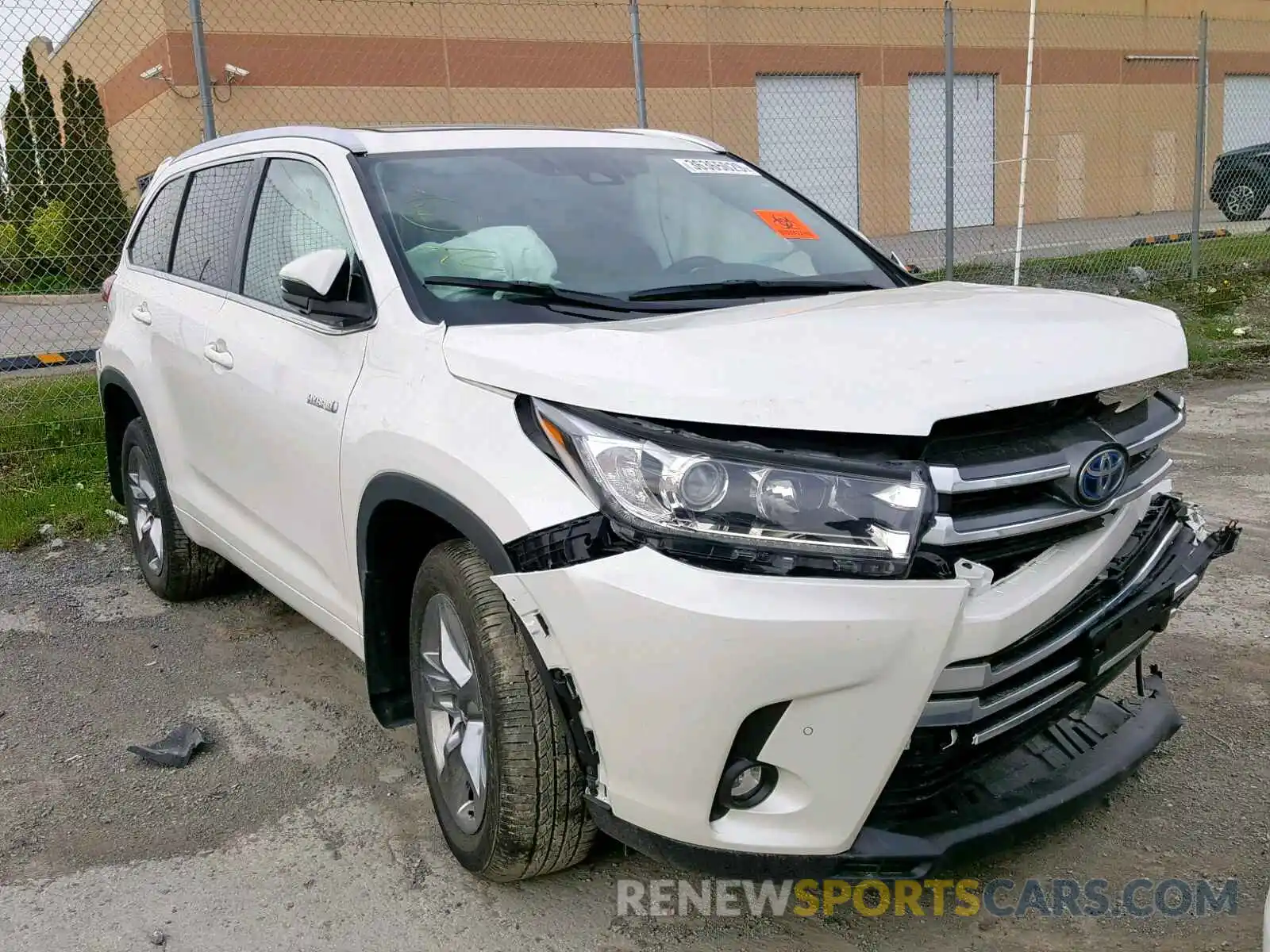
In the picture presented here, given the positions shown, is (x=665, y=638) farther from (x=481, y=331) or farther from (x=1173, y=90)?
(x=1173, y=90)

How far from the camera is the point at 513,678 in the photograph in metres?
2.40

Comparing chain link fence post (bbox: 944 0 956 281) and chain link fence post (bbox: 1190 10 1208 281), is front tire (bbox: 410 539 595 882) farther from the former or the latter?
chain link fence post (bbox: 1190 10 1208 281)

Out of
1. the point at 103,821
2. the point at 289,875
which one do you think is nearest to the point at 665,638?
the point at 289,875

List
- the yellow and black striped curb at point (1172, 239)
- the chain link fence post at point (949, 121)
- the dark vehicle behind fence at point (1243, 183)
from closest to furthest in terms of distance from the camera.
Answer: the chain link fence post at point (949, 121)
the yellow and black striped curb at point (1172, 239)
the dark vehicle behind fence at point (1243, 183)

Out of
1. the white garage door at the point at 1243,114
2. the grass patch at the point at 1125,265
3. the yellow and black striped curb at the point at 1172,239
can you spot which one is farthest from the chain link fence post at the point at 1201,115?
the white garage door at the point at 1243,114

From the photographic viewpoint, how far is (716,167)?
12.5ft

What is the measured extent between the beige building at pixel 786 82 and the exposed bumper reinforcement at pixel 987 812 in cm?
1282

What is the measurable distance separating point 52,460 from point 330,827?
16.1ft

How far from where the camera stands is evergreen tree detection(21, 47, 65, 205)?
10539mm

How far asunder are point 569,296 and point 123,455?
2.96 metres

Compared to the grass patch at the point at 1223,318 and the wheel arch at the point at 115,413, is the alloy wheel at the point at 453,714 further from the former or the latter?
the grass patch at the point at 1223,318

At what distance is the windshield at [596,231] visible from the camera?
3.01 m

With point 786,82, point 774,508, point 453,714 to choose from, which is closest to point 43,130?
point 786,82

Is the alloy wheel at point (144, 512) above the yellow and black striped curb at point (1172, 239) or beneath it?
above
